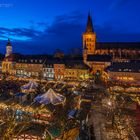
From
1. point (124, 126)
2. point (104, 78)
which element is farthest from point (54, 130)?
point (104, 78)

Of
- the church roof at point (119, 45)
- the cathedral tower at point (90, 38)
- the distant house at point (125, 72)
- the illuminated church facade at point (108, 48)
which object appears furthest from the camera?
the church roof at point (119, 45)

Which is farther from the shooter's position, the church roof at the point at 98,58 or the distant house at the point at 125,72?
the church roof at the point at 98,58

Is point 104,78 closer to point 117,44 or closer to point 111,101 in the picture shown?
point 117,44

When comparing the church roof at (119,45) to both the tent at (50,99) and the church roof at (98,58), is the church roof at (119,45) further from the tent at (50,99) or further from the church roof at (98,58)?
the tent at (50,99)

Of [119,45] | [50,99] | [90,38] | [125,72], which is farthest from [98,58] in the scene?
[50,99]

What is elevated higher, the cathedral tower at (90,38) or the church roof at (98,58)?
the cathedral tower at (90,38)

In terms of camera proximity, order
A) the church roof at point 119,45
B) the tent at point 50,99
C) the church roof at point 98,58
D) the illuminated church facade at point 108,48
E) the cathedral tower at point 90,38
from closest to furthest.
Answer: the tent at point 50,99 < the church roof at point 98,58 < the illuminated church facade at point 108,48 < the cathedral tower at point 90,38 < the church roof at point 119,45

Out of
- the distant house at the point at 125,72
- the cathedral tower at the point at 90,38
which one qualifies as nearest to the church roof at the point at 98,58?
the distant house at the point at 125,72

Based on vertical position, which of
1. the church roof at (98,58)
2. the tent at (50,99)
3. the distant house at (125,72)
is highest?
the church roof at (98,58)

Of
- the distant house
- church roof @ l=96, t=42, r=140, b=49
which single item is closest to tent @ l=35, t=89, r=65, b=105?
the distant house

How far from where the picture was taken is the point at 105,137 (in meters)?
18.7

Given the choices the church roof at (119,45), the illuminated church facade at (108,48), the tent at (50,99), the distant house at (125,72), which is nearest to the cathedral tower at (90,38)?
the illuminated church facade at (108,48)

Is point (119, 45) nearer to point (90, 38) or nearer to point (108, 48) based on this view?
point (108, 48)

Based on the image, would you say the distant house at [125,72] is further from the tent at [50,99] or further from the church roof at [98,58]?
the tent at [50,99]
